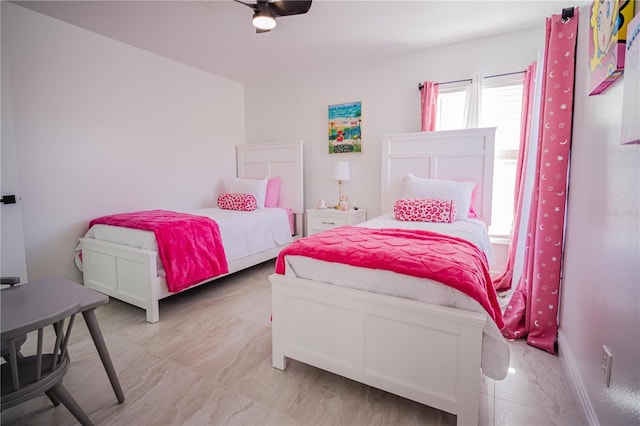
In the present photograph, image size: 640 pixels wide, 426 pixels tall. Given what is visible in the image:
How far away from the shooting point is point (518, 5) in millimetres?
2553

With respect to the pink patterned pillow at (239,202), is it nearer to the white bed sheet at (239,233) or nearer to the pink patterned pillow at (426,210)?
the white bed sheet at (239,233)

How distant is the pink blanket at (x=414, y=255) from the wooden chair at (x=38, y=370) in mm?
1008

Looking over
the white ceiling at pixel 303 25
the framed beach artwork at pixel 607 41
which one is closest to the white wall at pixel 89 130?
the white ceiling at pixel 303 25

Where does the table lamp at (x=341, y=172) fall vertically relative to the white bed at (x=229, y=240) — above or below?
above

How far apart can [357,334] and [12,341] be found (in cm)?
133

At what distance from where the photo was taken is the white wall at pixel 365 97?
3143 millimetres

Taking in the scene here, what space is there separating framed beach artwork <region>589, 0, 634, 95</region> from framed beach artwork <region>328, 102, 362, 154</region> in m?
2.49

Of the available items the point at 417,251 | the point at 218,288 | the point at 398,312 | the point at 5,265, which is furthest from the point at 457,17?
the point at 5,265

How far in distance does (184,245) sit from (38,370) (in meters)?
1.49

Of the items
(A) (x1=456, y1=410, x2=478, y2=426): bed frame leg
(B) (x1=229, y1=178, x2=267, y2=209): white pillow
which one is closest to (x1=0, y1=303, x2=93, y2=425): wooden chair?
(A) (x1=456, y1=410, x2=478, y2=426): bed frame leg

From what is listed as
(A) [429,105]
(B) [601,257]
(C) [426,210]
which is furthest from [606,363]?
(A) [429,105]

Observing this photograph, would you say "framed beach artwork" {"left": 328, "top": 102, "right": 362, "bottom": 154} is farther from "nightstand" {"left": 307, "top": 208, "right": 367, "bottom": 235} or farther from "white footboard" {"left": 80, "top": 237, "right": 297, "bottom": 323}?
"white footboard" {"left": 80, "top": 237, "right": 297, "bottom": 323}

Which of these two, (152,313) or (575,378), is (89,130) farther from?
(575,378)

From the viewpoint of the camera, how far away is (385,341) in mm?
1495
